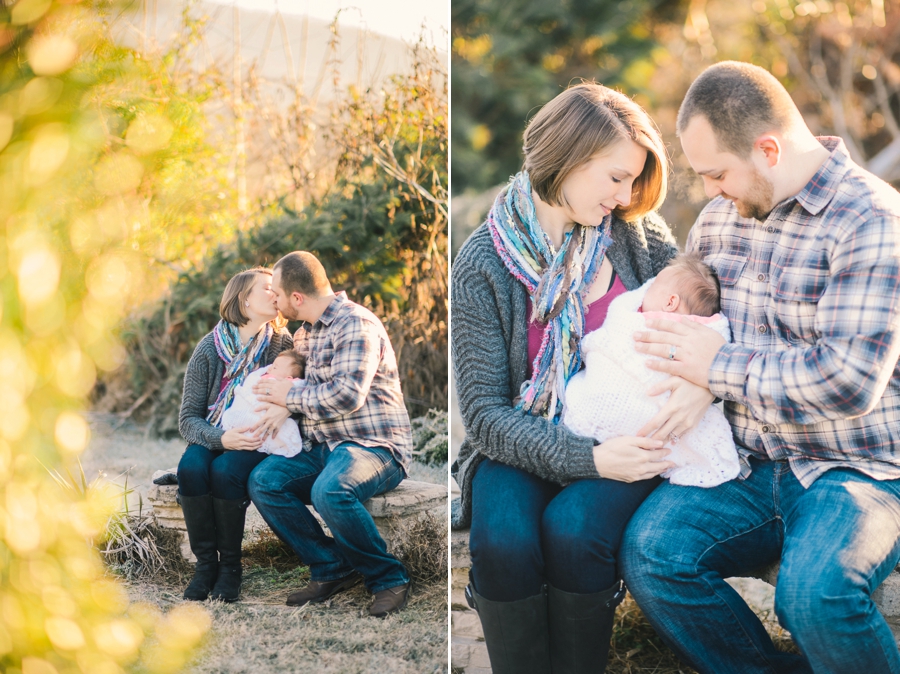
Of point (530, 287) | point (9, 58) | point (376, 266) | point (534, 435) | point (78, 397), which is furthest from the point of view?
point (376, 266)

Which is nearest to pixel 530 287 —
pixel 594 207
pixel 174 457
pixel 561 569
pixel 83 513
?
pixel 594 207

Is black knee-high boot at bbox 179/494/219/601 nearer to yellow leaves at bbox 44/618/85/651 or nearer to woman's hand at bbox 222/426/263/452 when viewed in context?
woman's hand at bbox 222/426/263/452

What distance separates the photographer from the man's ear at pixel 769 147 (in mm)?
1885

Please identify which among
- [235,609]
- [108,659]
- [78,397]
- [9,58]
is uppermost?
[9,58]

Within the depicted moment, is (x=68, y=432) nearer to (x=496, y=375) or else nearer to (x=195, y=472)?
(x=195, y=472)

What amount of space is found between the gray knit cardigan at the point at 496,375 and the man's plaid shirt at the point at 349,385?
361 millimetres

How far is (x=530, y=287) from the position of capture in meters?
2.13

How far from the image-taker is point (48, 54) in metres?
1.53

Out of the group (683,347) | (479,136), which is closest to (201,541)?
(683,347)

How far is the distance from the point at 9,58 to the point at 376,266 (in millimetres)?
1483

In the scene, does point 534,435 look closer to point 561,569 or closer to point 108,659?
point 561,569

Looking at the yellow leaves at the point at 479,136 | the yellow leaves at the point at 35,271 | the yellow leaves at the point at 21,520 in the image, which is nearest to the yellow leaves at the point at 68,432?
the yellow leaves at the point at 21,520

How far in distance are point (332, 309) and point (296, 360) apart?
0.74ft

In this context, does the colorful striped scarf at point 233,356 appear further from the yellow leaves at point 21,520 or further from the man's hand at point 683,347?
the man's hand at point 683,347
